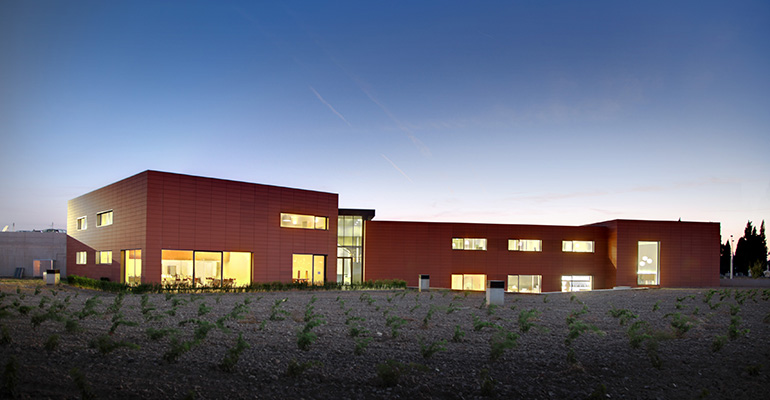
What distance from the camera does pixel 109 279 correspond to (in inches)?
1054

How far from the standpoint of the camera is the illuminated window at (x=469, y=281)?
36.8 meters

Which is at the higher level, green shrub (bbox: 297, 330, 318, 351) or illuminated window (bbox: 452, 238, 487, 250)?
illuminated window (bbox: 452, 238, 487, 250)

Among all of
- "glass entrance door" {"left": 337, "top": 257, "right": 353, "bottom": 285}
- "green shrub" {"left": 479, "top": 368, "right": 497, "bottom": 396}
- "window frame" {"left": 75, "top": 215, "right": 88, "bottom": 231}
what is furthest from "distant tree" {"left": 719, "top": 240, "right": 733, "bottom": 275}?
"green shrub" {"left": 479, "top": 368, "right": 497, "bottom": 396}

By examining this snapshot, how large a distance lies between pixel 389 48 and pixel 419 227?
655 inches

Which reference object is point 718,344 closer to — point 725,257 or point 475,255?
point 475,255

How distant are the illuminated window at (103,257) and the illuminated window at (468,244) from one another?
21.8 metres

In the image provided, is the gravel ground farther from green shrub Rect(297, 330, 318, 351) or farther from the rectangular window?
the rectangular window

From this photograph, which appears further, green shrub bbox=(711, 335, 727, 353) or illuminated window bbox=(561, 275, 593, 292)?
illuminated window bbox=(561, 275, 593, 292)

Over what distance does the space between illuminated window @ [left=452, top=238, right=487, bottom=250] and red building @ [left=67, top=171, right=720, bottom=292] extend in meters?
0.07

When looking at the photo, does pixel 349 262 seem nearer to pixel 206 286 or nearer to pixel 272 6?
pixel 206 286

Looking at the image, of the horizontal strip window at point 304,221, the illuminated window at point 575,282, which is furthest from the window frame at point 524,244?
the horizontal strip window at point 304,221

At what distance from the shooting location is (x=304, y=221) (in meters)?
29.3

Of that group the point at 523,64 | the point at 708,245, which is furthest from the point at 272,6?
the point at 708,245

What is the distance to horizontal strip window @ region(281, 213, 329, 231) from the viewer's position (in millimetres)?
28572
